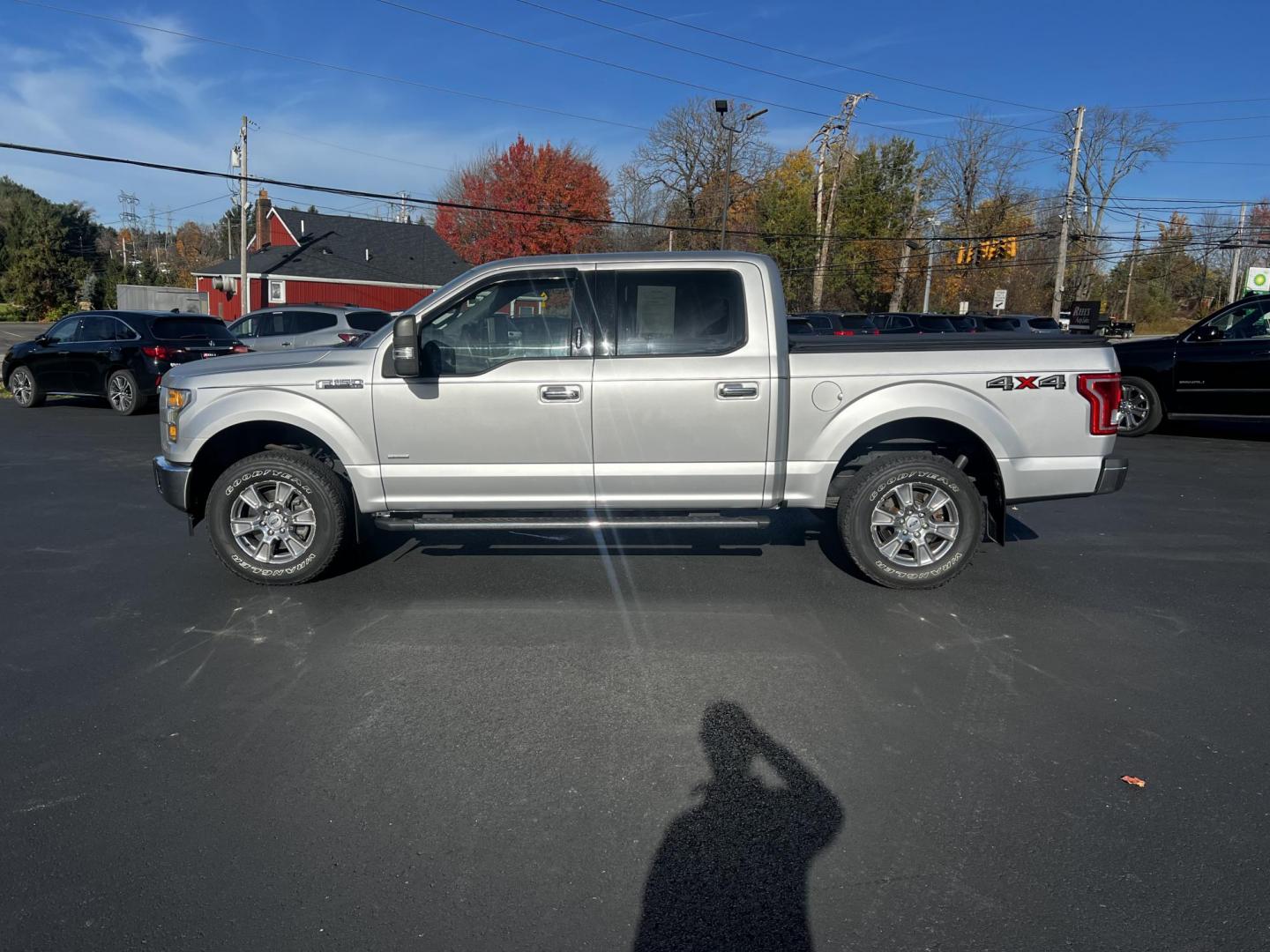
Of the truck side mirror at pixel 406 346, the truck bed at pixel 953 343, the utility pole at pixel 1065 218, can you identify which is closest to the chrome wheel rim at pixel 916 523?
the truck bed at pixel 953 343

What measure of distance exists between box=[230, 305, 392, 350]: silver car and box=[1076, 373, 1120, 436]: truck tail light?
13.5m

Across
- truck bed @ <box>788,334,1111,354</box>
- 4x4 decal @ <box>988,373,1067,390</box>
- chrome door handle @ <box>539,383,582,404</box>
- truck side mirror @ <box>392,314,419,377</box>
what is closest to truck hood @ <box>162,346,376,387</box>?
truck side mirror @ <box>392,314,419,377</box>

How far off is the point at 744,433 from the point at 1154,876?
321 centimetres

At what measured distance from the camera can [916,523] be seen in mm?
5668

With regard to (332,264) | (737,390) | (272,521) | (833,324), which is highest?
(332,264)

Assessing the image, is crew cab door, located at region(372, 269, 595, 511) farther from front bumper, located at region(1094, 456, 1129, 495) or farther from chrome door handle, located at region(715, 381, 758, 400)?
front bumper, located at region(1094, 456, 1129, 495)

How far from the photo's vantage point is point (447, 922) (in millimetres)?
2631

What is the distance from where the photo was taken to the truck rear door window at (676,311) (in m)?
5.54

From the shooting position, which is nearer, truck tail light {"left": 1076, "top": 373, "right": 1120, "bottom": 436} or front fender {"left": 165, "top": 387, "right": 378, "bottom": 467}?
truck tail light {"left": 1076, "top": 373, "right": 1120, "bottom": 436}

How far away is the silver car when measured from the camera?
1672cm

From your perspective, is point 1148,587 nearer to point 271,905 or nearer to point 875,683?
point 875,683

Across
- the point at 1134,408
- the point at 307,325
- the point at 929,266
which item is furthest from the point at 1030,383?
the point at 929,266

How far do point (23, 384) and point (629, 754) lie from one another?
16046mm

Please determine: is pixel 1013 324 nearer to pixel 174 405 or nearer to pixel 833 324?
pixel 833 324
